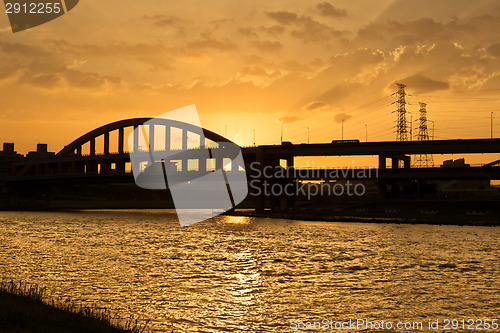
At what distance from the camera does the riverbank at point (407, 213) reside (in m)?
77.8

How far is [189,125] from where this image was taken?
128500 millimetres

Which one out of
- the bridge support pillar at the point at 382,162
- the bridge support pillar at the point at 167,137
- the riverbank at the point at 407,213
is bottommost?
the riverbank at the point at 407,213

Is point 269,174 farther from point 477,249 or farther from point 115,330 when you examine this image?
point 115,330

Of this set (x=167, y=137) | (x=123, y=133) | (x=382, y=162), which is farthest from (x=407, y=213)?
(x=123, y=133)

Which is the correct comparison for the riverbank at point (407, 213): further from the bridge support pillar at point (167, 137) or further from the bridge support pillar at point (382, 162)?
the bridge support pillar at point (167, 137)

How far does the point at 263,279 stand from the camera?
91.6ft

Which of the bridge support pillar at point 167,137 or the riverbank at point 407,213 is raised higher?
the bridge support pillar at point 167,137

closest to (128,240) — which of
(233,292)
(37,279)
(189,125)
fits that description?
(37,279)

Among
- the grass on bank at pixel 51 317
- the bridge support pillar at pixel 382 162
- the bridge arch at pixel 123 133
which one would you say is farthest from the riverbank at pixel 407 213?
the grass on bank at pixel 51 317

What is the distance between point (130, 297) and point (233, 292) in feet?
14.1

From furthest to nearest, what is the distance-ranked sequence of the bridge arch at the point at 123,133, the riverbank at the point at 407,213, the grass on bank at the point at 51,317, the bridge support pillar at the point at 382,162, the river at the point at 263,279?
the bridge arch at the point at 123,133 → the bridge support pillar at the point at 382,162 → the riverbank at the point at 407,213 → the river at the point at 263,279 → the grass on bank at the point at 51,317

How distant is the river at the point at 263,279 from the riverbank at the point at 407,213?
103ft

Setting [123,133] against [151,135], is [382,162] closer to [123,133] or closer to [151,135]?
[151,135]

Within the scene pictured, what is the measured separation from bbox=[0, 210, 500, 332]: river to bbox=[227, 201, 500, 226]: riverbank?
103 feet
